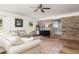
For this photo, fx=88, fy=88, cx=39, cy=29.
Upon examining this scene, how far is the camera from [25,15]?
1697mm

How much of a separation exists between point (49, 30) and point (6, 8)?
3.49 ft

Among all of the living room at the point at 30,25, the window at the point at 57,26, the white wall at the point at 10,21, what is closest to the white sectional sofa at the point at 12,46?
A: the living room at the point at 30,25

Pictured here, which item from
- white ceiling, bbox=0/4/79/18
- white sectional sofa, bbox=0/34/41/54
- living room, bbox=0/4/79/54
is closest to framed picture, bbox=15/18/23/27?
living room, bbox=0/4/79/54

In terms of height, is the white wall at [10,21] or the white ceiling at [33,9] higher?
the white ceiling at [33,9]

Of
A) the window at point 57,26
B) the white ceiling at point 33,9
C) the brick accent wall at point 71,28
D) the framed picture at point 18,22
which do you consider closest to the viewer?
the white ceiling at point 33,9

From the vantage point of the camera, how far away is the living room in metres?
1.51

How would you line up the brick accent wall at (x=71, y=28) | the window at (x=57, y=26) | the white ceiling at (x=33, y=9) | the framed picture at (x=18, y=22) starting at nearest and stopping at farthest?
the white ceiling at (x=33, y=9) → the framed picture at (x=18, y=22) → the window at (x=57, y=26) → the brick accent wall at (x=71, y=28)

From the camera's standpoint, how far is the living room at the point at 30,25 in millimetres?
1515

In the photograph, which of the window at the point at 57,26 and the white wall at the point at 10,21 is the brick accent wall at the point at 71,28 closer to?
the window at the point at 57,26

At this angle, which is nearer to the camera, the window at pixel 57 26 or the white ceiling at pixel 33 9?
the white ceiling at pixel 33 9

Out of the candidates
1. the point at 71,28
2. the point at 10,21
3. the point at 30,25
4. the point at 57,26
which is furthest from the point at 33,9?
the point at 71,28

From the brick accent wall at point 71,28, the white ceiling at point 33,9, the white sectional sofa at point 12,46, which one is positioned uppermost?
the white ceiling at point 33,9

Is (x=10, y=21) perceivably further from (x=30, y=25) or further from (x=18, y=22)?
(x=30, y=25)

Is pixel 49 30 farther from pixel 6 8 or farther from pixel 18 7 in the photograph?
pixel 6 8
